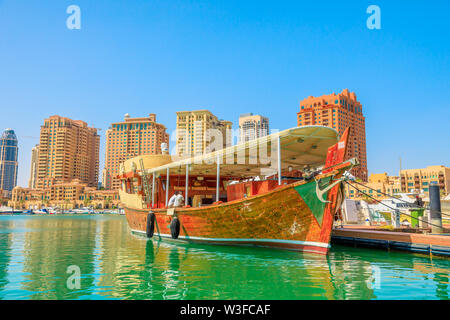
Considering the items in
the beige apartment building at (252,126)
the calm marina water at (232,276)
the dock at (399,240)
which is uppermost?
the beige apartment building at (252,126)

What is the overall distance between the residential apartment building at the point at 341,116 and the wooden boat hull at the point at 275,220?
286 feet

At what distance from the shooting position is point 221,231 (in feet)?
39.4

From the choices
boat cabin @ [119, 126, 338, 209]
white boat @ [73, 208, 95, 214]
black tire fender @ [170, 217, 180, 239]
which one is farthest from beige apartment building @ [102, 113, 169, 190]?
black tire fender @ [170, 217, 180, 239]

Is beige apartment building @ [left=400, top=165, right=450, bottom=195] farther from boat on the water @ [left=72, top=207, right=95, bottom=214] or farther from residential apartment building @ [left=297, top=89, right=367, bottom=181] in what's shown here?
boat on the water @ [left=72, top=207, right=95, bottom=214]

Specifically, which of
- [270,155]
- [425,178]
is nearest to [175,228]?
[270,155]

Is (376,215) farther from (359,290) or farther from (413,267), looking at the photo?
(359,290)

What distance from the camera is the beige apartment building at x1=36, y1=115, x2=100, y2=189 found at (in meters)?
128

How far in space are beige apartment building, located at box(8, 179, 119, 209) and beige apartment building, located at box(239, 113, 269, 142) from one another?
210 ft

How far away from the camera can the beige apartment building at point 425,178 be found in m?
83.9

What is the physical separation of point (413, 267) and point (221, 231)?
6.31 meters

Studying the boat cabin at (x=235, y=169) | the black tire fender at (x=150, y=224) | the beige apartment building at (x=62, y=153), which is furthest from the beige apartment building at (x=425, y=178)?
the beige apartment building at (x=62, y=153)

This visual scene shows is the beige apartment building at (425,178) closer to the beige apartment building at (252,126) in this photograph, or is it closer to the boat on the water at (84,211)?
the beige apartment building at (252,126)
